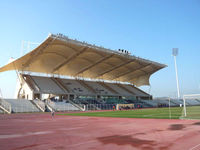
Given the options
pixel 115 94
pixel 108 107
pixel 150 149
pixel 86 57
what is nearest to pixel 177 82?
pixel 115 94

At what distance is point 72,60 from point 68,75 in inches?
576

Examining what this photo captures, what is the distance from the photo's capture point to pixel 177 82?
199 ft

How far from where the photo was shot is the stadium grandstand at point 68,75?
3806cm

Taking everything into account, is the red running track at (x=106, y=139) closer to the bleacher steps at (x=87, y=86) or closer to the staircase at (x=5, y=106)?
the staircase at (x=5, y=106)

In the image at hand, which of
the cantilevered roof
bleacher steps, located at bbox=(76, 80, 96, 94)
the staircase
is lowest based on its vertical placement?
the staircase

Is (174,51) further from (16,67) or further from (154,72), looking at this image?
(16,67)

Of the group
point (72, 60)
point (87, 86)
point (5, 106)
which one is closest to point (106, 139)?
point (5, 106)

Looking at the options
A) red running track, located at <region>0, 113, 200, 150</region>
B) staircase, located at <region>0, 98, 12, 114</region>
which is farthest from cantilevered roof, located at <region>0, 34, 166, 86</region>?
red running track, located at <region>0, 113, 200, 150</region>

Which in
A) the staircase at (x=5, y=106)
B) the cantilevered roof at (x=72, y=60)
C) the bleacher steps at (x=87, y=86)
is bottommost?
the staircase at (x=5, y=106)

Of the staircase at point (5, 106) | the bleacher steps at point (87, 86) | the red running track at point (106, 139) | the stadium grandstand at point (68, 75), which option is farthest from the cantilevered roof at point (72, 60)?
the red running track at point (106, 139)

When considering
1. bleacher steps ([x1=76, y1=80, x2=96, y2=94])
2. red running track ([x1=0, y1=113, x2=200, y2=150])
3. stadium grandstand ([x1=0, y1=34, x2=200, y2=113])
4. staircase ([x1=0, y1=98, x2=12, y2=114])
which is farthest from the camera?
bleacher steps ([x1=76, y1=80, x2=96, y2=94])

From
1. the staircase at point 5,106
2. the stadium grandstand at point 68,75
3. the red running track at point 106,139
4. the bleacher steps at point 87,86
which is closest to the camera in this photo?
the red running track at point 106,139

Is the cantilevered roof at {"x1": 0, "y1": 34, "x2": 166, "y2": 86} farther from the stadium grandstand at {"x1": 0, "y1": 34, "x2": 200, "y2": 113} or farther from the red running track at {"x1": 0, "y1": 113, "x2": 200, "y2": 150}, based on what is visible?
the red running track at {"x1": 0, "y1": 113, "x2": 200, "y2": 150}

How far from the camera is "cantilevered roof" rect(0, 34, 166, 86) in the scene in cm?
Result: 3836
